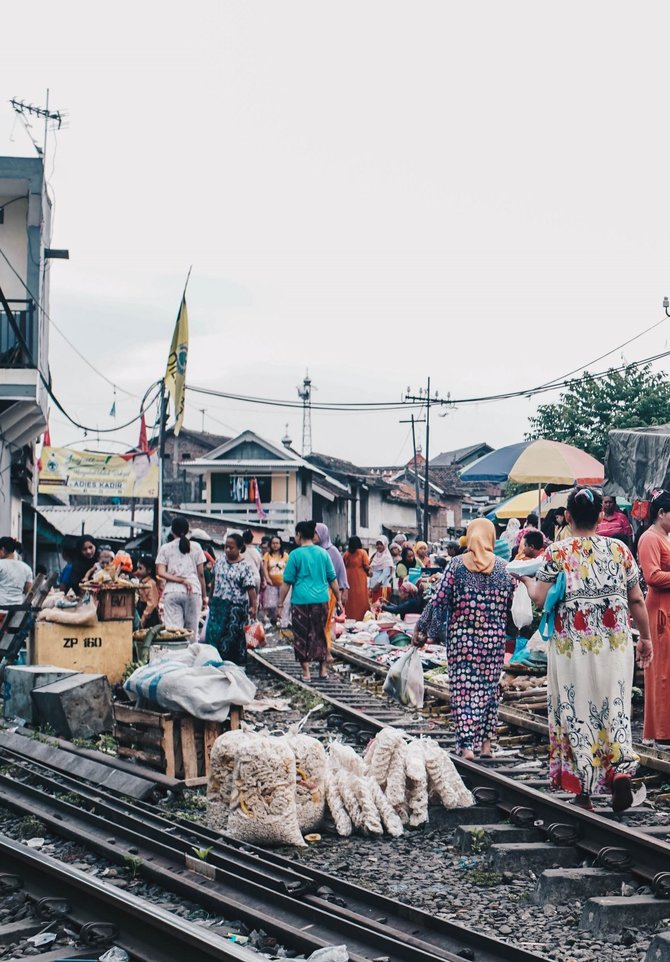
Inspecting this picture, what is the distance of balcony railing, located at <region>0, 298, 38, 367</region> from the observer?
2089 cm

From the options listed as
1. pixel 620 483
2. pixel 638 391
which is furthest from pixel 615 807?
pixel 638 391

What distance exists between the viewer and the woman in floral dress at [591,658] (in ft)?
21.4

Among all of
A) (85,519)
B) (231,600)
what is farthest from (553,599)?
(85,519)

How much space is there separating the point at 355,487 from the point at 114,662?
50.1m

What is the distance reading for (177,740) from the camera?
8.53m

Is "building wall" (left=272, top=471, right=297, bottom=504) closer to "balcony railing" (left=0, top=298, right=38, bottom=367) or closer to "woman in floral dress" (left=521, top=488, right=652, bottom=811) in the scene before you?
"balcony railing" (left=0, top=298, right=38, bottom=367)

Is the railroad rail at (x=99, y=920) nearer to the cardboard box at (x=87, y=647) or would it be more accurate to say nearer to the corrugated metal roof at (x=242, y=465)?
the cardboard box at (x=87, y=647)

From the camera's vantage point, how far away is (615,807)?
647cm

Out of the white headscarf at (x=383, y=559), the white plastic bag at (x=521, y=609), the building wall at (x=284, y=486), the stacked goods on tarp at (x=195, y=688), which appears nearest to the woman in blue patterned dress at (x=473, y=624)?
the white plastic bag at (x=521, y=609)

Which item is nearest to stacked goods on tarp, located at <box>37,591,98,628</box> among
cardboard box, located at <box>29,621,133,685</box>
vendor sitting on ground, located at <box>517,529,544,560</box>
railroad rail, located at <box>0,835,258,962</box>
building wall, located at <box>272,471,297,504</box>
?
cardboard box, located at <box>29,621,133,685</box>

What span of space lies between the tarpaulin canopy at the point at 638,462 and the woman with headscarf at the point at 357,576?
929 centimetres

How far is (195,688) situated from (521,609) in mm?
2718

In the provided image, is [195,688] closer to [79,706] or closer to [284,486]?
[79,706]

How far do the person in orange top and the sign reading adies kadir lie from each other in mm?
18375
